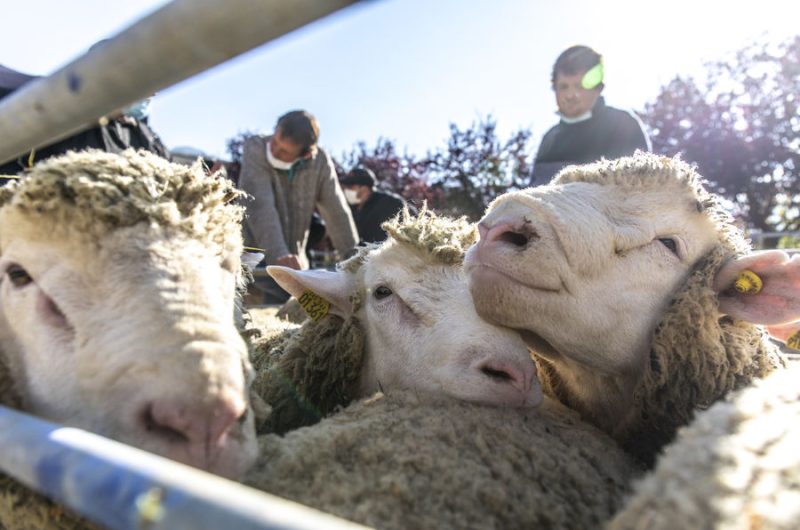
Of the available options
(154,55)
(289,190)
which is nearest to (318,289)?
(154,55)

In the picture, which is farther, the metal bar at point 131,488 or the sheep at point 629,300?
the sheep at point 629,300

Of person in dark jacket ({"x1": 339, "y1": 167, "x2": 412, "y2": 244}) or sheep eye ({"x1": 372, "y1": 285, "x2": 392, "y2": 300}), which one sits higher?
sheep eye ({"x1": 372, "y1": 285, "x2": 392, "y2": 300})

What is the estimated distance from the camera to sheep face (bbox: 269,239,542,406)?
1.96 m

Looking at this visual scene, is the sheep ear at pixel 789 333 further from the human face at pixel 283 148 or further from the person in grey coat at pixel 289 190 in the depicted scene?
the human face at pixel 283 148

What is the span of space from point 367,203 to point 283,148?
263 cm

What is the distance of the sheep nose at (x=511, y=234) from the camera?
199 centimetres

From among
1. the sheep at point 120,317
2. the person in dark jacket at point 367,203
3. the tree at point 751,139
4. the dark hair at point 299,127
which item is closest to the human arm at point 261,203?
the dark hair at point 299,127

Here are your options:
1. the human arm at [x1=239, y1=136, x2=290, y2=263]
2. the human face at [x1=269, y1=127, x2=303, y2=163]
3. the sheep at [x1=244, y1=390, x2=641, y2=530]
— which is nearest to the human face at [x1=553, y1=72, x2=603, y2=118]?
the human face at [x1=269, y1=127, x2=303, y2=163]

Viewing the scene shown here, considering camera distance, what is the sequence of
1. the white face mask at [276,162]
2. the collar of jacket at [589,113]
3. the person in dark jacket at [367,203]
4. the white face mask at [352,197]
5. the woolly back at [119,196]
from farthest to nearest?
the white face mask at [352,197] → the person in dark jacket at [367,203] → the white face mask at [276,162] → the collar of jacket at [589,113] → the woolly back at [119,196]

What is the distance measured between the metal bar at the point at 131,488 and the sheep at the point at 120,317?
324 millimetres

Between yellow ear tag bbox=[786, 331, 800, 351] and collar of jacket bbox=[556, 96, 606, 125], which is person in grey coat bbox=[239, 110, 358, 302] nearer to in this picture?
collar of jacket bbox=[556, 96, 606, 125]

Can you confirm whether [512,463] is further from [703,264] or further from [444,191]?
[444,191]

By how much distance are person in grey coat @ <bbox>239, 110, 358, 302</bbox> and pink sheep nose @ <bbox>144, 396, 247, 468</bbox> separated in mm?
2981

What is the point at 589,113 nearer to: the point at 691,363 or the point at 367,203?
the point at 691,363
